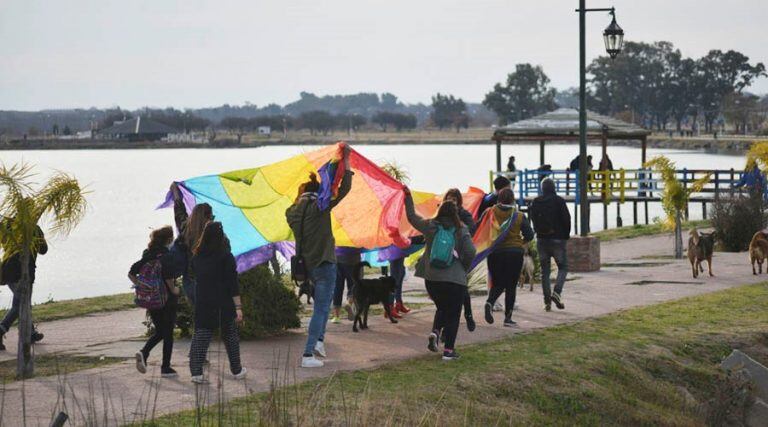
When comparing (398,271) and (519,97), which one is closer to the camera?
(398,271)

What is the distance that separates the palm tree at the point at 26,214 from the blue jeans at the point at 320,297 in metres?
2.32

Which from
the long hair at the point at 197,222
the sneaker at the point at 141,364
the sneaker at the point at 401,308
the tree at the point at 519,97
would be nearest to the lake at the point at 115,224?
the long hair at the point at 197,222

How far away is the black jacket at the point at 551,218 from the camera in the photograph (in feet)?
52.6

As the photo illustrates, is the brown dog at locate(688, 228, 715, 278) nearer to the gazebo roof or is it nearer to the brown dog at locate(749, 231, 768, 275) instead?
the brown dog at locate(749, 231, 768, 275)

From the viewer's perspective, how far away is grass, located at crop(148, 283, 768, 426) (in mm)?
10219

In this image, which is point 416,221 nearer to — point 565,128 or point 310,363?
point 310,363

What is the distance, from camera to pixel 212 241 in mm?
11602

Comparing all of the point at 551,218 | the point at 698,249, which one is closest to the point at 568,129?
the point at 698,249

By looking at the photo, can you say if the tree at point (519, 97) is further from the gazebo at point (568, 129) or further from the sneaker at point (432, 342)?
the sneaker at point (432, 342)

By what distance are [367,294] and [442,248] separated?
2.70m

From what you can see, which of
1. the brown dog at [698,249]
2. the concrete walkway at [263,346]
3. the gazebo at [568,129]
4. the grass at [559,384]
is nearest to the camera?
the grass at [559,384]

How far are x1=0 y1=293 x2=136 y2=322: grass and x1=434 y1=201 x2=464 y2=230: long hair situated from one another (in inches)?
261

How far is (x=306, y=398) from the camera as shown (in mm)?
10633

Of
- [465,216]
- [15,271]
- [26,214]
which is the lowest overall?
[15,271]
